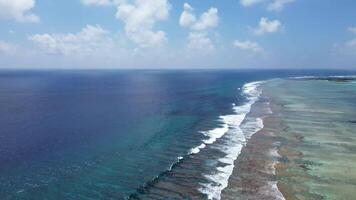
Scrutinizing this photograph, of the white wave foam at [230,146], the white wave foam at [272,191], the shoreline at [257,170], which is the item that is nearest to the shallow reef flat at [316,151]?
the white wave foam at [272,191]

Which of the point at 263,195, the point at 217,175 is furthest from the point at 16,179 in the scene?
the point at 263,195

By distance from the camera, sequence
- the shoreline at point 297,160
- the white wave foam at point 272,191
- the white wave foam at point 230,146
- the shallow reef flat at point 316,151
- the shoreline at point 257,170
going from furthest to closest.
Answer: the shallow reef flat at point 316,151 < the white wave foam at point 230,146 < the shoreline at point 297,160 < the shoreline at point 257,170 < the white wave foam at point 272,191

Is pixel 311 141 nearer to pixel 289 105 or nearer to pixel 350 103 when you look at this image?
pixel 289 105

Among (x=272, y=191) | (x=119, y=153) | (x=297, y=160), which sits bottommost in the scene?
(x=272, y=191)

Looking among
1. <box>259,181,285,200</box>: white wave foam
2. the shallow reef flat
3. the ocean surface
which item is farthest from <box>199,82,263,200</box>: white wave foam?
the shallow reef flat

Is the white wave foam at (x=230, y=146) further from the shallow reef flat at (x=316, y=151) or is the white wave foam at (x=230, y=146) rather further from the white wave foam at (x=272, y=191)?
the shallow reef flat at (x=316, y=151)

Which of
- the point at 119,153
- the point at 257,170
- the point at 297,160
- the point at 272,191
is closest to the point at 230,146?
the point at 297,160

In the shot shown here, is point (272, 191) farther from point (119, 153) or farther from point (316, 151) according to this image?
point (119, 153)

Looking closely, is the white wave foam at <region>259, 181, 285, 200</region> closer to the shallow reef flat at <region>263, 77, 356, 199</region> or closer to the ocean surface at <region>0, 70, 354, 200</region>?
the shallow reef flat at <region>263, 77, 356, 199</region>

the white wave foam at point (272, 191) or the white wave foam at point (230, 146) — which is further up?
the white wave foam at point (230, 146)
